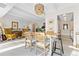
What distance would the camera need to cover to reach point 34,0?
7.07 feet

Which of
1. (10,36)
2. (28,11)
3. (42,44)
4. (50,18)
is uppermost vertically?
(28,11)

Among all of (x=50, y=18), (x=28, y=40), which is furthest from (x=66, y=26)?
(x=28, y=40)

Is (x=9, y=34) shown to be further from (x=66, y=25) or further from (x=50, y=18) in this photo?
(x=66, y=25)

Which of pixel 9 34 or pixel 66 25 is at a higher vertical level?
pixel 66 25

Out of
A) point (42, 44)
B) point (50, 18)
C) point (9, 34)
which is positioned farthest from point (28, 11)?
point (42, 44)

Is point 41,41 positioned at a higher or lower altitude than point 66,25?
lower

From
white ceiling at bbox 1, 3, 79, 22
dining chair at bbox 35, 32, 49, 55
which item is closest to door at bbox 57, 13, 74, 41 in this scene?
white ceiling at bbox 1, 3, 79, 22

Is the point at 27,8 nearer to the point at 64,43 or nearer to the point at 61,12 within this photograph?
the point at 61,12

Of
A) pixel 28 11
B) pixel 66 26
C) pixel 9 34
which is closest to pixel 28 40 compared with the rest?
pixel 9 34

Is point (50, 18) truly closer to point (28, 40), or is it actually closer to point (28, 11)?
point (28, 11)

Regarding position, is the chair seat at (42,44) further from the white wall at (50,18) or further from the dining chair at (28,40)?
the white wall at (50,18)

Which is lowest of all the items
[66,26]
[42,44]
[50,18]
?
[42,44]

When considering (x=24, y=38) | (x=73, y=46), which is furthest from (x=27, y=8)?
(x=73, y=46)

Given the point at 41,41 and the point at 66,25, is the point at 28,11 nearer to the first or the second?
the point at 41,41
